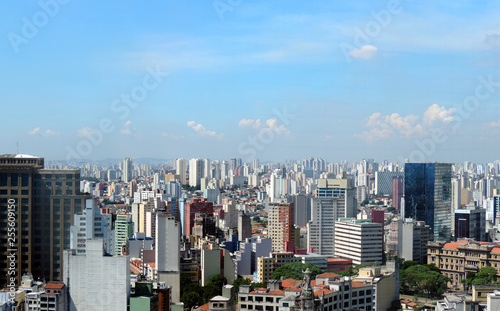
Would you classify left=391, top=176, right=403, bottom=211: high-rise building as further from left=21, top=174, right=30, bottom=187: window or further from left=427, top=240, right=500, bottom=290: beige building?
left=21, top=174, right=30, bottom=187: window

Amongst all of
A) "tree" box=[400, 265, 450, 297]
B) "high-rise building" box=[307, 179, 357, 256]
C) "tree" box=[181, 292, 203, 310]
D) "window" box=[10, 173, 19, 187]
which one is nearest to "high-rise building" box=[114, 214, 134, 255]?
"high-rise building" box=[307, 179, 357, 256]

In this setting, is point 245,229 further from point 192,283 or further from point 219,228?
point 192,283

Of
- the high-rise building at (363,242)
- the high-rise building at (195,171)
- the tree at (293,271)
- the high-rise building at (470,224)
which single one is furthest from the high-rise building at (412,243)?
the high-rise building at (195,171)

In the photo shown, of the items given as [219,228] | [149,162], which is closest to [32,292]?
[219,228]

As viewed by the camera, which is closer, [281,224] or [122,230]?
[122,230]

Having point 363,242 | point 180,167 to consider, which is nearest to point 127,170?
point 180,167

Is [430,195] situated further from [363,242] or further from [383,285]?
[383,285]
